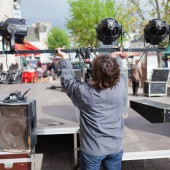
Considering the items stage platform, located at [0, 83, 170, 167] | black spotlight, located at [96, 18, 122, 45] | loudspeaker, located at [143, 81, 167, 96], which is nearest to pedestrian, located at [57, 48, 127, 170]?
stage platform, located at [0, 83, 170, 167]

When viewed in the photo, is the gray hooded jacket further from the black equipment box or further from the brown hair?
the black equipment box

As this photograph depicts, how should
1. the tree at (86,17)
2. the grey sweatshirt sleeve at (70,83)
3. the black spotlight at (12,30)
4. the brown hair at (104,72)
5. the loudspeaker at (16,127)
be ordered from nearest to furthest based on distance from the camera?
the brown hair at (104,72)
the grey sweatshirt sleeve at (70,83)
the loudspeaker at (16,127)
the black spotlight at (12,30)
the tree at (86,17)

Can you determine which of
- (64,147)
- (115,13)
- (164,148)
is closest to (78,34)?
(115,13)

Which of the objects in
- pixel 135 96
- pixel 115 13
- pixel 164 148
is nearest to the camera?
pixel 164 148

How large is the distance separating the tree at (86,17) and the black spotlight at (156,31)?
23.5m

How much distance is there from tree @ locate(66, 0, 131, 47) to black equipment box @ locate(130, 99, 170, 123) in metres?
21.8

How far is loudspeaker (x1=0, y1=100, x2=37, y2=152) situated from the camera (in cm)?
333

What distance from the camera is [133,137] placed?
4238mm

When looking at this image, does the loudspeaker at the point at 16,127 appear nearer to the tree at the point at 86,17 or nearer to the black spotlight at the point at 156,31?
the black spotlight at the point at 156,31

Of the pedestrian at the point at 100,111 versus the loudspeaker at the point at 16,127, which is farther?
the loudspeaker at the point at 16,127

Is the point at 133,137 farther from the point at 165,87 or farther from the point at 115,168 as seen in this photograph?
the point at 165,87

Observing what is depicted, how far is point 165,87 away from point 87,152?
10.2m

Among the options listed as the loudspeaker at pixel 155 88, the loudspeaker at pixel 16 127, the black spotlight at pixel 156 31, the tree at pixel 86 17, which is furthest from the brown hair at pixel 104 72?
the tree at pixel 86 17

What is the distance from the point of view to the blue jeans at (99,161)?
8.71ft
